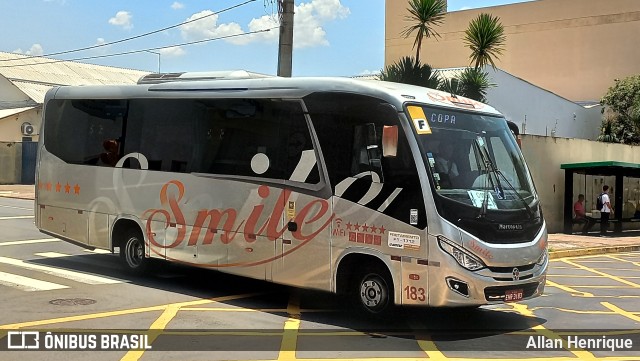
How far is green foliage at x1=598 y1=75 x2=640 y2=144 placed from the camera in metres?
45.9

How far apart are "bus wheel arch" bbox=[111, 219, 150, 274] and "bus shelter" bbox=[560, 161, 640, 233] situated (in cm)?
1531

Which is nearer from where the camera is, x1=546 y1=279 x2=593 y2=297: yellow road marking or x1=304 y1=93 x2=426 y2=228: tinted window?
x1=304 y1=93 x2=426 y2=228: tinted window

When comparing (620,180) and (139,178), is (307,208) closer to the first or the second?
(139,178)

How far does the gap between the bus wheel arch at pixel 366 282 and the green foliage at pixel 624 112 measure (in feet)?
136

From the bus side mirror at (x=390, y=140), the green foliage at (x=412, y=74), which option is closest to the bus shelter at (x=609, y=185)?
the green foliage at (x=412, y=74)

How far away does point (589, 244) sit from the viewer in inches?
754

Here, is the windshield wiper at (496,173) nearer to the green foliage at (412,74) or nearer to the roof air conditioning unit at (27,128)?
the green foliage at (412,74)

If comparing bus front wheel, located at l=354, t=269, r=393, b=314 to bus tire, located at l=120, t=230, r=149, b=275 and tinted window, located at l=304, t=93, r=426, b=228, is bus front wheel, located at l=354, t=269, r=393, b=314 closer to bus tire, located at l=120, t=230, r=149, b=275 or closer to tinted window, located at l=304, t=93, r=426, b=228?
tinted window, located at l=304, t=93, r=426, b=228

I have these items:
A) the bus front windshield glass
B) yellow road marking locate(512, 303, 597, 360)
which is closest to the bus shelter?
yellow road marking locate(512, 303, 597, 360)

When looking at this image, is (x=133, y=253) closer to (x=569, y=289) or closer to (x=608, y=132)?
(x=569, y=289)

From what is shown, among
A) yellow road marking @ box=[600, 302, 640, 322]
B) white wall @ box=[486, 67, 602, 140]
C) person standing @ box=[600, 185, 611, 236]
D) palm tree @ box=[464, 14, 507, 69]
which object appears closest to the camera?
A: yellow road marking @ box=[600, 302, 640, 322]

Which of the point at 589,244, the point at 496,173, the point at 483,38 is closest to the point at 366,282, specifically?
the point at 496,173

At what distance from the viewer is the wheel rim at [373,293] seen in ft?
25.5

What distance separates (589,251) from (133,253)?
12.5m
